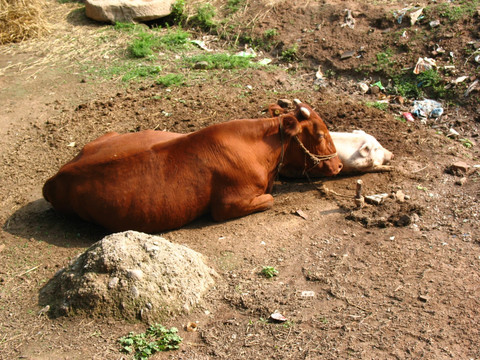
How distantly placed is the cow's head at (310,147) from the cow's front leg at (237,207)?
0.73 m

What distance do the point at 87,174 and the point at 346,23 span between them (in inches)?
262

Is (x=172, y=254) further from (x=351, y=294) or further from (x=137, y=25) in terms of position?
(x=137, y=25)

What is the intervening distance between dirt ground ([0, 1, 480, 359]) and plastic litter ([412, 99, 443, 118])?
0.17m

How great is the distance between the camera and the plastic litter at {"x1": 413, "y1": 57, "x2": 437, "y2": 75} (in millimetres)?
9500

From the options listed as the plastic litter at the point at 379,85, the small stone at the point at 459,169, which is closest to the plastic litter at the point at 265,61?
the plastic litter at the point at 379,85

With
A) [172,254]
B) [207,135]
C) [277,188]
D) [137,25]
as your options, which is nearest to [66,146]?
[207,135]

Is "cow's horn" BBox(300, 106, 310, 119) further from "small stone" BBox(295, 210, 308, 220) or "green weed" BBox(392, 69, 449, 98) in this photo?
"green weed" BBox(392, 69, 449, 98)

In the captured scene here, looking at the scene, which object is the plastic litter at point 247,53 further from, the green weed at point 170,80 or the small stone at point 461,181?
the small stone at point 461,181

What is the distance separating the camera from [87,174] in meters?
6.35

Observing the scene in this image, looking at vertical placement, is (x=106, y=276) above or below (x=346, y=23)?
below

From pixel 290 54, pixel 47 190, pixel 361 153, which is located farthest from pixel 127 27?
pixel 361 153

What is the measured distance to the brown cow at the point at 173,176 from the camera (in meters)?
6.34

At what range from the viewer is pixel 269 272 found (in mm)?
5484

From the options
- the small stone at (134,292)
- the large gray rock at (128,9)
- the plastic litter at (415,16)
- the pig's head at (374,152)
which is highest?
the plastic litter at (415,16)
